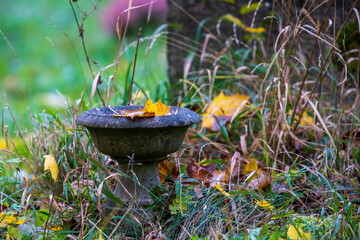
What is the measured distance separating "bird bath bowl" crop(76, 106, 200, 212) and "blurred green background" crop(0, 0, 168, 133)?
1596 millimetres

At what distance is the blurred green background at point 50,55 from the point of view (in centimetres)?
408

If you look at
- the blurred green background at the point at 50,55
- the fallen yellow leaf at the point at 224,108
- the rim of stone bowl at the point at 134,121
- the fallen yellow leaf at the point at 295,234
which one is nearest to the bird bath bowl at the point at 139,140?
the rim of stone bowl at the point at 134,121

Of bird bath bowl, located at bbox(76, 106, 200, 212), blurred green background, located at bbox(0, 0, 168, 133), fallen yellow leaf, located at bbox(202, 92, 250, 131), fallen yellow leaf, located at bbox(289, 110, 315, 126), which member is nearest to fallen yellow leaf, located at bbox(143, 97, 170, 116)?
bird bath bowl, located at bbox(76, 106, 200, 212)

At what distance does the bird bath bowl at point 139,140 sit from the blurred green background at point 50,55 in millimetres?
1596

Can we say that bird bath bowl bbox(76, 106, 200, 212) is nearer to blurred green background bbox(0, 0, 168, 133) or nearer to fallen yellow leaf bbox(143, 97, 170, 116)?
fallen yellow leaf bbox(143, 97, 170, 116)

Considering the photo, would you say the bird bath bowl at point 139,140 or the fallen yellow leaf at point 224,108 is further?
the fallen yellow leaf at point 224,108

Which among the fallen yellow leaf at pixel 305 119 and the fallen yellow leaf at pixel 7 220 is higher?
the fallen yellow leaf at pixel 7 220

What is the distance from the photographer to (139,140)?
1.63m

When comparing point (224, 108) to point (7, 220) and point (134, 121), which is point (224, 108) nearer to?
point (134, 121)

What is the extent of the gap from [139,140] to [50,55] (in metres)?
4.66

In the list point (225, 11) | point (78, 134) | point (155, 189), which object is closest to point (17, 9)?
point (225, 11)

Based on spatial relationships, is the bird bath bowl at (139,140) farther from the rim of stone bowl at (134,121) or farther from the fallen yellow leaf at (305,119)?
the fallen yellow leaf at (305,119)

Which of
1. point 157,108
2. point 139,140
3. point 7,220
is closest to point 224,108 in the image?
point 157,108

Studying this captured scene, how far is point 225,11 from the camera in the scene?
11.3 feet
